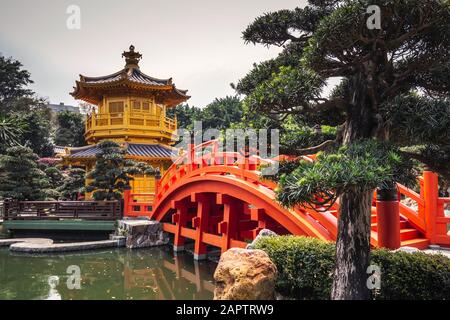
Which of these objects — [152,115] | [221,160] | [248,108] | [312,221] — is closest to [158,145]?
[152,115]

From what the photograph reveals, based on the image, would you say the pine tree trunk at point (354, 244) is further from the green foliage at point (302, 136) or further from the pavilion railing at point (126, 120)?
the pavilion railing at point (126, 120)

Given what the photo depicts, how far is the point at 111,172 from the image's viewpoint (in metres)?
15.0

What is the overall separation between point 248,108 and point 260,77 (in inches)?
45.9

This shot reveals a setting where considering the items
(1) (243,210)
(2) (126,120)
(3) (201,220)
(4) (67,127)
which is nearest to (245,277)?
(1) (243,210)

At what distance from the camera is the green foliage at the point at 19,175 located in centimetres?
1509

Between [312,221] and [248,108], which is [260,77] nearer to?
[248,108]

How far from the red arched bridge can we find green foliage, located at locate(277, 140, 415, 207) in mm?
798

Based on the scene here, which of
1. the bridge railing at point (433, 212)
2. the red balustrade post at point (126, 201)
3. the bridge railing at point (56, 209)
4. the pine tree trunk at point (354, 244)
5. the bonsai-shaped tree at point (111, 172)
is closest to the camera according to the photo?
the pine tree trunk at point (354, 244)

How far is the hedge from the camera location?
4.36 metres

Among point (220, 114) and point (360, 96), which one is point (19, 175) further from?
point (220, 114)

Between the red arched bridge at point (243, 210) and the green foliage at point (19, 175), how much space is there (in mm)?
4616

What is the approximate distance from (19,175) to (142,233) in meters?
6.68

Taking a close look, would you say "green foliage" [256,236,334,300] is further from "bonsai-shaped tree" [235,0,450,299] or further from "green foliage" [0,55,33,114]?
"green foliage" [0,55,33,114]

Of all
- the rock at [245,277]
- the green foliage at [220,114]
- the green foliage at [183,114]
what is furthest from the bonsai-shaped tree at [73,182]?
the green foliage at [183,114]
